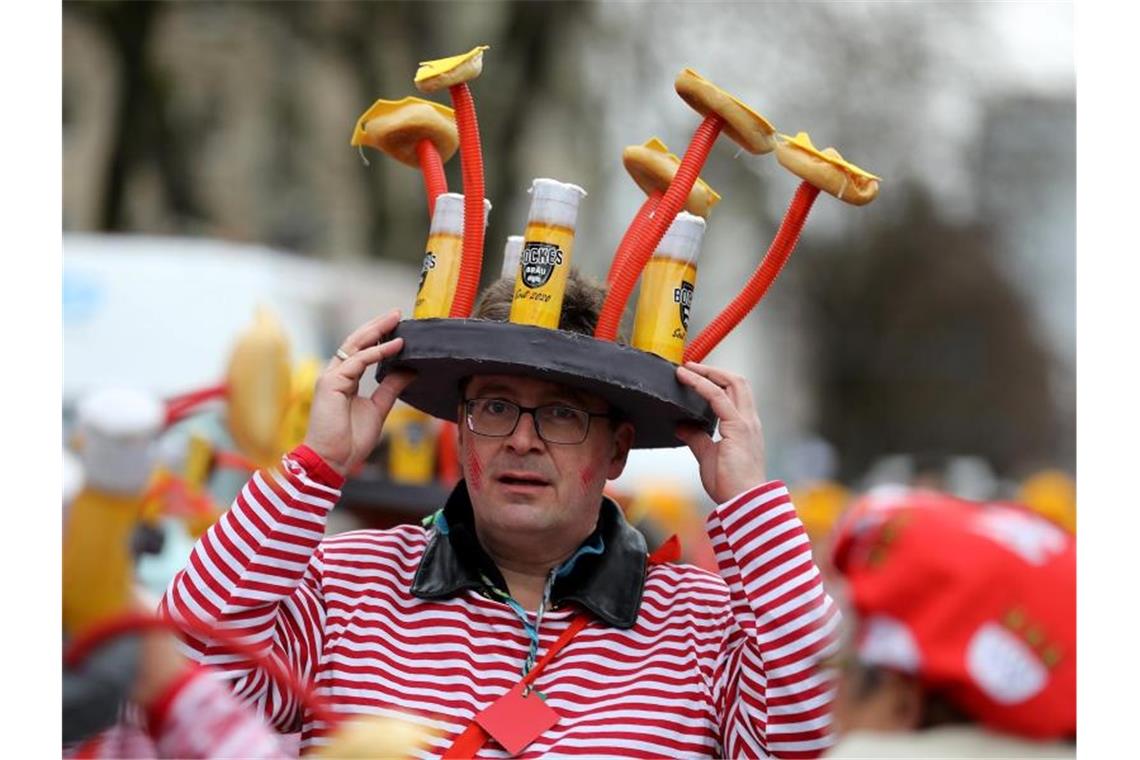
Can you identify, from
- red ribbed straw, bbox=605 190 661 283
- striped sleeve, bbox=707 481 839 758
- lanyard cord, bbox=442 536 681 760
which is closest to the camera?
striped sleeve, bbox=707 481 839 758

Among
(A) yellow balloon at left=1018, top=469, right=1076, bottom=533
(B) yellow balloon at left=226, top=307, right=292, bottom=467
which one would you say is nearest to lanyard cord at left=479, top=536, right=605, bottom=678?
(B) yellow balloon at left=226, top=307, right=292, bottom=467

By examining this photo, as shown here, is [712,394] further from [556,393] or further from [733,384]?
[556,393]

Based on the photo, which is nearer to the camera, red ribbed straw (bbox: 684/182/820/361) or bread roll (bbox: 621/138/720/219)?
red ribbed straw (bbox: 684/182/820/361)

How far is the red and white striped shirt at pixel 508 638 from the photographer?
2818 millimetres

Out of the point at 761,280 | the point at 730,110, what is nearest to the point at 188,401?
the point at 761,280

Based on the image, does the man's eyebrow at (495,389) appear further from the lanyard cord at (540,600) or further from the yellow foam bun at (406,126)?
the yellow foam bun at (406,126)

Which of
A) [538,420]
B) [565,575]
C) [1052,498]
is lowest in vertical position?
[1052,498]

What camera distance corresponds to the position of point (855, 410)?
1502 inches

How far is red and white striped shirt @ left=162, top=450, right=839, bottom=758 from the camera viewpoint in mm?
2818

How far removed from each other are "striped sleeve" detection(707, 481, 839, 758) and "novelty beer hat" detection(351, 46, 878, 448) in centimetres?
25

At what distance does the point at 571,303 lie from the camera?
3.14m

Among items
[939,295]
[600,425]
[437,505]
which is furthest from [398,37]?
[939,295]

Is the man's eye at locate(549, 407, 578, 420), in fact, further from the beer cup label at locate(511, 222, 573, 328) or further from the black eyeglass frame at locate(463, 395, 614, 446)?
the beer cup label at locate(511, 222, 573, 328)

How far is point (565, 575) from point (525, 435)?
0.29 meters
